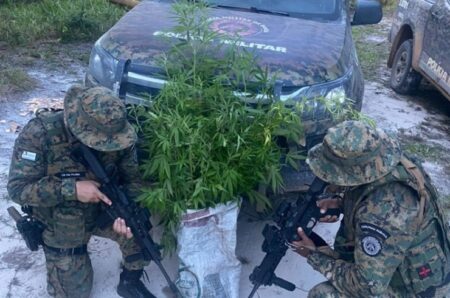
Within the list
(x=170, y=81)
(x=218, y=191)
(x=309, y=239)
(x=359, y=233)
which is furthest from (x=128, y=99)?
(x=359, y=233)

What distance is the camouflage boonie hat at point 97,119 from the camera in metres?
2.71

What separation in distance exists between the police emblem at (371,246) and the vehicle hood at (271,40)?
1097mm

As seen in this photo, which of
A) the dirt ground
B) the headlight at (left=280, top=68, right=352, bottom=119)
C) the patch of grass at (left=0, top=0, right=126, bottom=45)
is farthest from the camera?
the patch of grass at (left=0, top=0, right=126, bottom=45)

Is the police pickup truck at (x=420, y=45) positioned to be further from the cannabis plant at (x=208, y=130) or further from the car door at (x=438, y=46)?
the cannabis plant at (x=208, y=130)

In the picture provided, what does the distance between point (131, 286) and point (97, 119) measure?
3.23 ft

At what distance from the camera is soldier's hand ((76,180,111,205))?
2846 mm

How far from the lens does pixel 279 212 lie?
9.58ft

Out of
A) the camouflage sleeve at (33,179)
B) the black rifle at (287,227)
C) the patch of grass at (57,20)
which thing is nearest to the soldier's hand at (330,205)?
the black rifle at (287,227)

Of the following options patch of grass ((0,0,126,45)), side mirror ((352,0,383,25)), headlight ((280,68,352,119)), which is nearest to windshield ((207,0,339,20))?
side mirror ((352,0,383,25))

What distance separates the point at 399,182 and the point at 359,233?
0.91 ft

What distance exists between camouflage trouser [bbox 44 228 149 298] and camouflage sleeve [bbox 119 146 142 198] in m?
0.26

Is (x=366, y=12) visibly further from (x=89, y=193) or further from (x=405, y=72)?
(x=89, y=193)

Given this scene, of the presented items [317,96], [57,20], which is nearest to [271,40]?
[317,96]

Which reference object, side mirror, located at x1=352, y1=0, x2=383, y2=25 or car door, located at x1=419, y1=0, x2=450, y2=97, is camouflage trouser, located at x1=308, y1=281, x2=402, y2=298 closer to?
side mirror, located at x1=352, y1=0, x2=383, y2=25
